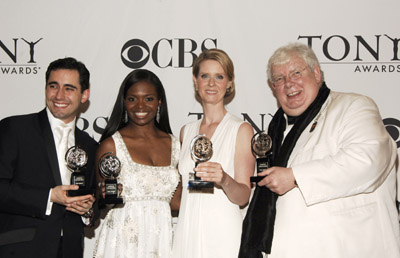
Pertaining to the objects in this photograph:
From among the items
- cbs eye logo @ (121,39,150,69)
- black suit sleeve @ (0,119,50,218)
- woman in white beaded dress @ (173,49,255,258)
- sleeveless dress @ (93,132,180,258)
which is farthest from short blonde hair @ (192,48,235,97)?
black suit sleeve @ (0,119,50,218)

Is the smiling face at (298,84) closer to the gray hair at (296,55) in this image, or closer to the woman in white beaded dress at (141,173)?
the gray hair at (296,55)

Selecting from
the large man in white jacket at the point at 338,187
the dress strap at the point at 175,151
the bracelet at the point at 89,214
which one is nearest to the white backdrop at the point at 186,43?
the dress strap at the point at 175,151

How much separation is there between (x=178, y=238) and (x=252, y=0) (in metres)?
2.42

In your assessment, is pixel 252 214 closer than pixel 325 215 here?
No

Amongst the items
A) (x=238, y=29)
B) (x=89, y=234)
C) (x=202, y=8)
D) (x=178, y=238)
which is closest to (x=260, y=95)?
(x=238, y=29)

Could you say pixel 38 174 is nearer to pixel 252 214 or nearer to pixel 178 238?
pixel 178 238

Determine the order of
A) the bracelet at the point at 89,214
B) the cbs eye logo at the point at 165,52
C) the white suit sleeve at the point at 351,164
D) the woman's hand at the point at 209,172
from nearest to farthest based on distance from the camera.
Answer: the white suit sleeve at the point at 351,164, the woman's hand at the point at 209,172, the bracelet at the point at 89,214, the cbs eye logo at the point at 165,52

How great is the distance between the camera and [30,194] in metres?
2.98

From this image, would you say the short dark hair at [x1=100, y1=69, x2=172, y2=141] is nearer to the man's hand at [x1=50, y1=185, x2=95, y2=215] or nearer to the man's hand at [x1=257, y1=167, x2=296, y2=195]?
the man's hand at [x1=50, y1=185, x2=95, y2=215]

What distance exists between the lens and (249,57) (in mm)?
4398

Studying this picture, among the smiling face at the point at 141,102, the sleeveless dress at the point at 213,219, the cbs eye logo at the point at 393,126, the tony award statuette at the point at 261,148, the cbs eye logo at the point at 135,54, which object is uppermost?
the cbs eye logo at the point at 135,54

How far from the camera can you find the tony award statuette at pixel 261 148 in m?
2.97

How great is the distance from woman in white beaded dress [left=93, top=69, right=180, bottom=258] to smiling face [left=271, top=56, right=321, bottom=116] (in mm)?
1063

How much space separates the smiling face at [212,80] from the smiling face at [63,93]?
0.93 m
